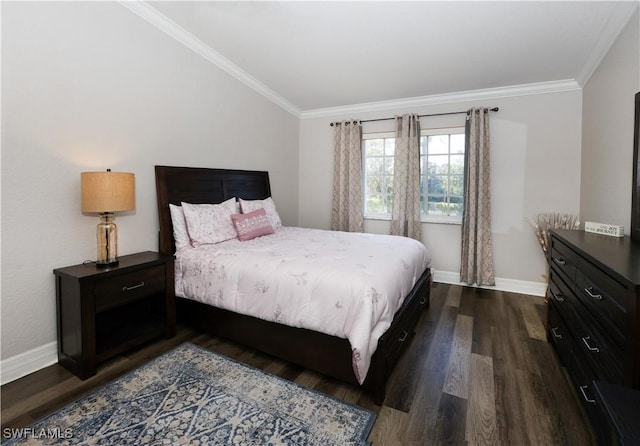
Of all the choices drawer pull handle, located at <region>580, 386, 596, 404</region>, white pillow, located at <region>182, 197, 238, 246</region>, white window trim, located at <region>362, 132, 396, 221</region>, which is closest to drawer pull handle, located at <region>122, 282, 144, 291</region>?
white pillow, located at <region>182, 197, 238, 246</region>

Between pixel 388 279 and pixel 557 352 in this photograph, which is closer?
pixel 388 279

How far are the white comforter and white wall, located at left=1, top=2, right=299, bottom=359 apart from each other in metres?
0.76

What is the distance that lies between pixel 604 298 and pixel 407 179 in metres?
2.99

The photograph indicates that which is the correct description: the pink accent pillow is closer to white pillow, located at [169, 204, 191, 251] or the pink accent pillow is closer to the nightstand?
white pillow, located at [169, 204, 191, 251]

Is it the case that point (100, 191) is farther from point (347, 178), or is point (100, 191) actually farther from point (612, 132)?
point (612, 132)

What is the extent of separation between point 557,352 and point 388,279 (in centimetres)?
147

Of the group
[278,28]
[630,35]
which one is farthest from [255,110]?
[630,35]

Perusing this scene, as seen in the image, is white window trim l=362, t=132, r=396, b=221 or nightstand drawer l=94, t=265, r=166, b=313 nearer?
nightstand drawer l=94, t=265, r=166, b=313

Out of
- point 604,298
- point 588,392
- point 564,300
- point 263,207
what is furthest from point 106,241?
point 564,300

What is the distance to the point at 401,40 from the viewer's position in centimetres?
269

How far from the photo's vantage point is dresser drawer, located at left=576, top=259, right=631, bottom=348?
118 cm

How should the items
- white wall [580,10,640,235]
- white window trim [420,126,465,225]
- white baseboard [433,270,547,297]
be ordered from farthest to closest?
1. white window trim [420,126,465,225]
2. white baseboard [433,270,547,297]
3. white wall [580,10,640,235]

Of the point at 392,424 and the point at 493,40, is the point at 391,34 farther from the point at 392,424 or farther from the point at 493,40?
the point at 392,424

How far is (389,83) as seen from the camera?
3.66m
